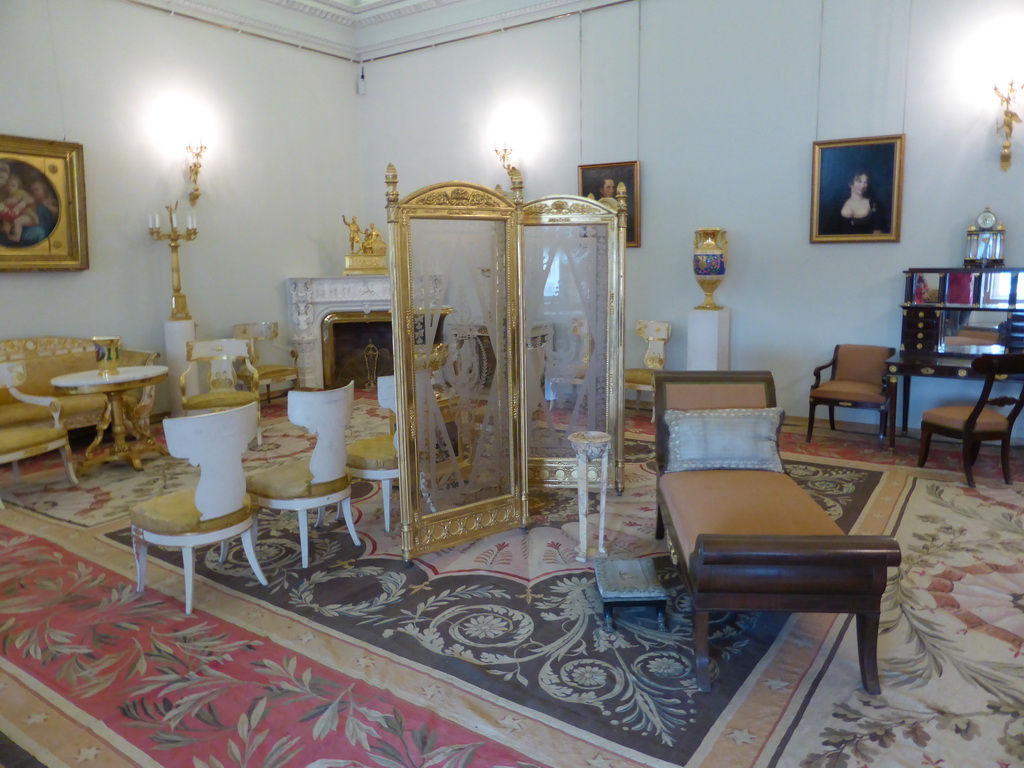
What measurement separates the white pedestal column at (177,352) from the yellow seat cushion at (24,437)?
1.74 metres

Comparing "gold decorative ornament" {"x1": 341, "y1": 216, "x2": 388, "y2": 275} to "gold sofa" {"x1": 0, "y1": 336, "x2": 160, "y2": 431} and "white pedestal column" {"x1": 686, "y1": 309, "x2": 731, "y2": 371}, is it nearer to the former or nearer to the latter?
"gold sofa" {"x1": 0, "y1": 336, "x2": 160, "y2": 431}

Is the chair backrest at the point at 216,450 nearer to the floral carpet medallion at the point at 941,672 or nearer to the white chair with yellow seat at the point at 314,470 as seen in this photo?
the white chair with yellow seat at the point at 314,470

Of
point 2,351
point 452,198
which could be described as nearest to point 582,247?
point 452,198

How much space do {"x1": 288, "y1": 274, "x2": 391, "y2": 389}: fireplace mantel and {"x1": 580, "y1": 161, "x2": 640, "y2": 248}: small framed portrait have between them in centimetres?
271

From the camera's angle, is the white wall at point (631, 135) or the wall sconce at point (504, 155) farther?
the wall sconce at point (504, 155)

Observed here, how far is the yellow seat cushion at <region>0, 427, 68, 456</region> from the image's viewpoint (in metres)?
5.04

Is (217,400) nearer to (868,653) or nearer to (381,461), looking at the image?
(381,461)

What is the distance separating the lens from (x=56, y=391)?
6.25m

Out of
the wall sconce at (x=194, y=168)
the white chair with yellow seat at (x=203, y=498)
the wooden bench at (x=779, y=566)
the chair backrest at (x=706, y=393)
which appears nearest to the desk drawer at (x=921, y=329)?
the chair backrest at (x=706, y=393)

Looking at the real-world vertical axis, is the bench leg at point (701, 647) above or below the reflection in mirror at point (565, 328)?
below

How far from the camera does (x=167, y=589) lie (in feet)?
12.3

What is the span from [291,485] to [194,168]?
506 cm

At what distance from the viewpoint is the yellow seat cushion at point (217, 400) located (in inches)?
249

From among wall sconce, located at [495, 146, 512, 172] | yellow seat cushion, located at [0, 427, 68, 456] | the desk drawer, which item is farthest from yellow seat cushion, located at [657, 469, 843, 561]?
wall sconce, located at [495, 146, 512, 172]
